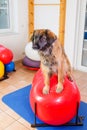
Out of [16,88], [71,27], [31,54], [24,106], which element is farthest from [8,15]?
[24,106]

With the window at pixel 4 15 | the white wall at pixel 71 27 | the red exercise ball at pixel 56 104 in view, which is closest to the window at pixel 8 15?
the window at pixel 4 15

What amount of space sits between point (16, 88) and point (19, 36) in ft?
5.66

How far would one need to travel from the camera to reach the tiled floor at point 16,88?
2053 millimetres

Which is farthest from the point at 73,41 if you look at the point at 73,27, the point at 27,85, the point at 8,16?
the point at 8,16

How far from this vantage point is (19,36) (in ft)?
14.0

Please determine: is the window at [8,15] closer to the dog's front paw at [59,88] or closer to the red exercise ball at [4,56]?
the red exercise ball at [4,56]

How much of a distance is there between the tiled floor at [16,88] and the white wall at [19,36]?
1.23 feet

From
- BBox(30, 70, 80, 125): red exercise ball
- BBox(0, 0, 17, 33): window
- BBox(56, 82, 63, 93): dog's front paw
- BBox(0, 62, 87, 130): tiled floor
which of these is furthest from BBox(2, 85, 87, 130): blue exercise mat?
BBox(0, 0, 17, 33): window

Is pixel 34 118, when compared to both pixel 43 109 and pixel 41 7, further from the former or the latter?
pixel 41 7

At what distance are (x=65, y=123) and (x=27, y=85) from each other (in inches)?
49.9

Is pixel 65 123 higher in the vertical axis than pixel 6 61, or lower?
lower

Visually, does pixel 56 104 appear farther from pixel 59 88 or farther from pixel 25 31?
pixel 25 31

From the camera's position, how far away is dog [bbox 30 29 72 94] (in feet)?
5.14

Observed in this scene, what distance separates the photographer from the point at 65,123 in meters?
2.03
